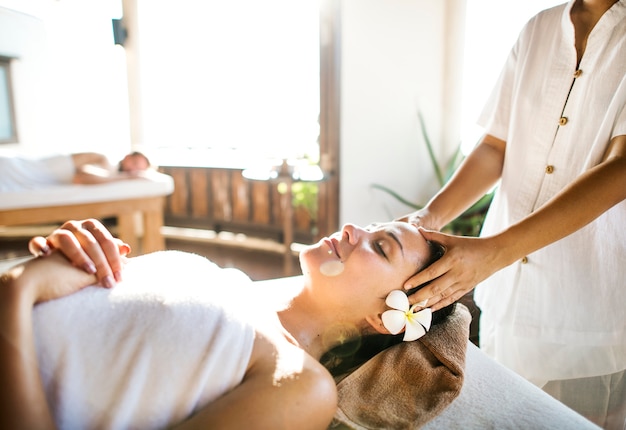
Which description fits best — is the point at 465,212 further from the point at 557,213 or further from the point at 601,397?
the point at 557,213

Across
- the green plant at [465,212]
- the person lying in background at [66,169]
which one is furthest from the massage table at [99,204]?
the green plant at [465,212]

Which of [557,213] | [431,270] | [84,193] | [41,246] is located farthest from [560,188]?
[84,193]

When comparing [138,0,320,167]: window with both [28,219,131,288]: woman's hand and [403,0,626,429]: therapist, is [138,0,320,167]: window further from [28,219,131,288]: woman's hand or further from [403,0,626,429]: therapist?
[28,219,131,288]: woman's hand

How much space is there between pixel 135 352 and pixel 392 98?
2766 millimetres

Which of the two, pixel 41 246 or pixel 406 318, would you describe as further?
pixel 406 318

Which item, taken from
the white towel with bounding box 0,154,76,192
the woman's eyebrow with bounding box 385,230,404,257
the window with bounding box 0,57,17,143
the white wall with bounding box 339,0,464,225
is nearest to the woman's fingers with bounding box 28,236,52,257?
the woman's eyebrow with bounding box 385,230,404,257

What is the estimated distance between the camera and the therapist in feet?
3.23

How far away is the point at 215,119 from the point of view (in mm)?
4984

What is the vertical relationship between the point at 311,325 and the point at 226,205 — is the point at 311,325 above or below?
above

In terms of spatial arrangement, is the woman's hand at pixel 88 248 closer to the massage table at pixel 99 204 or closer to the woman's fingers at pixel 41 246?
the woman's fingers at pixel 41 246

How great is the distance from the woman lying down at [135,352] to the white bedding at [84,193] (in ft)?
7.29

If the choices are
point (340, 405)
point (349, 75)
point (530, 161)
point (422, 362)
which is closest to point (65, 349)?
point (340, 405)

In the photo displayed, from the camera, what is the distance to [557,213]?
38.7 inches

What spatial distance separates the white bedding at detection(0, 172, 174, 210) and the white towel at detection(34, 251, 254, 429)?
2.33 metres
